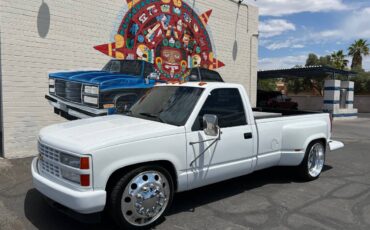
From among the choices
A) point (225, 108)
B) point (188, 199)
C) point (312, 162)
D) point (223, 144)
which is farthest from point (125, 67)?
point (312, 162)

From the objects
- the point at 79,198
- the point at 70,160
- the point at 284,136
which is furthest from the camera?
the point at 284,136

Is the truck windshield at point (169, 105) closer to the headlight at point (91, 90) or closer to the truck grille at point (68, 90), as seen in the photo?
the headlight at point (91, 90)

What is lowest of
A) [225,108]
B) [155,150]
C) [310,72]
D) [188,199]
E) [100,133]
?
[188,199]

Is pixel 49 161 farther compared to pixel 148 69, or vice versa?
pixel 148 69

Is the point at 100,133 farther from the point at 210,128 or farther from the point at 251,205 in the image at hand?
the point at 251,205

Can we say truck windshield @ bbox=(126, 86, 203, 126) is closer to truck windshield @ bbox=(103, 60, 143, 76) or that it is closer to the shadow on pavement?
the shadow on pavement

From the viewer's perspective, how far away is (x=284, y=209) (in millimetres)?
4660

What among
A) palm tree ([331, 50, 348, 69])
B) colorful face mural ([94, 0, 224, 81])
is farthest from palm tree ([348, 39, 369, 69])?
colorful face mural ([94, 0, 224, 81])

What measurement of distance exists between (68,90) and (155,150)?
16.8 ft

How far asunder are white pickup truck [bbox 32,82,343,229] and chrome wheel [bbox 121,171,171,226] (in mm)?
11

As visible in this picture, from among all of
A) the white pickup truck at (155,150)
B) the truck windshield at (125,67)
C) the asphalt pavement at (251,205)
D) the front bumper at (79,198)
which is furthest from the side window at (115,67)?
the front bumper at (79,198)

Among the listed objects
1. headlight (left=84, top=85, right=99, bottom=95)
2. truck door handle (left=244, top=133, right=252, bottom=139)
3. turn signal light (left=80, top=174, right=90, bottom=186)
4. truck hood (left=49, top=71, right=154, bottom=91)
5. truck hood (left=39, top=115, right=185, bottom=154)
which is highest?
truck hood (left=49, top=71, right=154, bottom=91)

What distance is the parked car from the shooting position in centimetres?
2664

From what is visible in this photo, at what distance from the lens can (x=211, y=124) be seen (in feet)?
13.2
